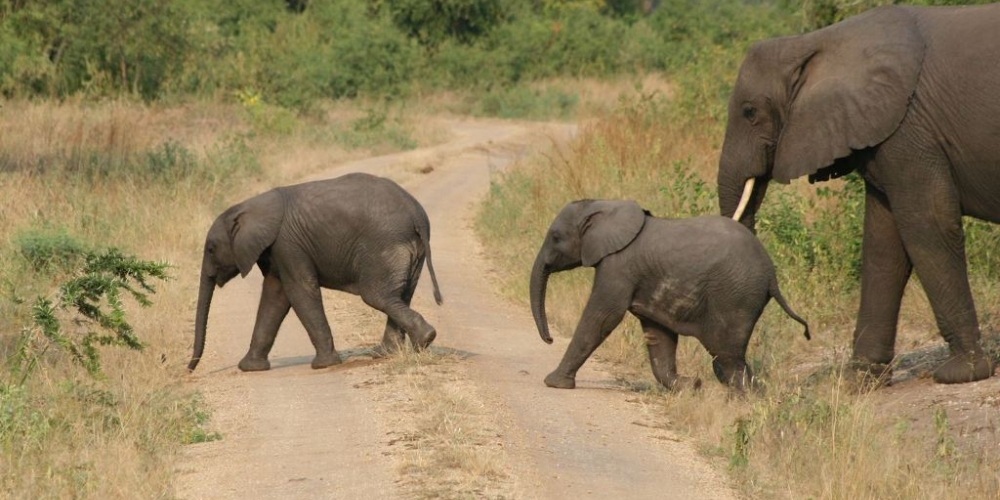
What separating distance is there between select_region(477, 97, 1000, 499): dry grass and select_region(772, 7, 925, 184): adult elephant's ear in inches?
53.7

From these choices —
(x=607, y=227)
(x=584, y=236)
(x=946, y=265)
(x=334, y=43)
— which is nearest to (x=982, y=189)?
(x=946, y=265)

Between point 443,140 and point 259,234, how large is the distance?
62.1ft

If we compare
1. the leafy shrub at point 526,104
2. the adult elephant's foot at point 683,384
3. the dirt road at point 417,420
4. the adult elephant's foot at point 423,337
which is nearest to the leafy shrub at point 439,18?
the leafy shrub at point 526,104

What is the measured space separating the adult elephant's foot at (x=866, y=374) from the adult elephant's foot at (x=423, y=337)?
2636 mm

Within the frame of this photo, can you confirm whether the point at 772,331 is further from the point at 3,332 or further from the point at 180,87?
the point at 180,87

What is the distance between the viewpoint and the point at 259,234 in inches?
389

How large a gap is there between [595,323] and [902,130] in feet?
7.00

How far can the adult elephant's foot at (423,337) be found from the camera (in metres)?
9.66

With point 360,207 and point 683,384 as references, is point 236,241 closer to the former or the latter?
point 360,207

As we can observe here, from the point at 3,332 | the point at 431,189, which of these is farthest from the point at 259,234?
the point at 431,189

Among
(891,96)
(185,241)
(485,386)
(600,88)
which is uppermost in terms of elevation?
(891,96)

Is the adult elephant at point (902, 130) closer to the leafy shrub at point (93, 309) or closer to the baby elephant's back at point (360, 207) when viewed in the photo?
the baby elephant's back at point (360, 207)

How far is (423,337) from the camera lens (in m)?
9.66

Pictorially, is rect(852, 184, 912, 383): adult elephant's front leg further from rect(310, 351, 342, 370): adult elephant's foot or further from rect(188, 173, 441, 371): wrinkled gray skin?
rect(310, 351, 342, 370): adult elephant's foot
